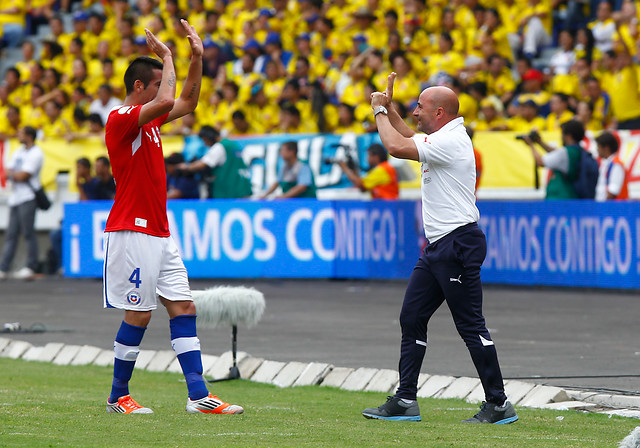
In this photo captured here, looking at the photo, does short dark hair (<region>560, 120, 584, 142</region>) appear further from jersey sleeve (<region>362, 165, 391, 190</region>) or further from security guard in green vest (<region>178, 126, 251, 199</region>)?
security guard in green vest (<region>178, 126, 251, 199</region>)

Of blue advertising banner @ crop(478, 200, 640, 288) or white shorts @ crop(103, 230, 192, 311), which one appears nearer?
white shorts @ crop(103, 230, 192, 311)

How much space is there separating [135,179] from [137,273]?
57cm

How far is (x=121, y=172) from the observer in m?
7.75

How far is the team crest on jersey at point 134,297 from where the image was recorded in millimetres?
7738

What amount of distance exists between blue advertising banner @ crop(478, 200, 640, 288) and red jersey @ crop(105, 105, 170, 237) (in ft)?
31.6

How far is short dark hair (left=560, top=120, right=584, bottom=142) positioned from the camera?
1644 cm

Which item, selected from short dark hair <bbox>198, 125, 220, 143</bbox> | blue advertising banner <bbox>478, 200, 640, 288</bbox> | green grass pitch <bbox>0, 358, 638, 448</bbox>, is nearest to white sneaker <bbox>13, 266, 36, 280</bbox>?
short dark hair <bbox>198, 125, 220, 143</bbox>

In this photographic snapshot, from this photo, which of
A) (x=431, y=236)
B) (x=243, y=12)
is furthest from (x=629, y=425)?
(x=243, y=12)

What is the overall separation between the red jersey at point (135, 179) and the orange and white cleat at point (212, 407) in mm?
1047

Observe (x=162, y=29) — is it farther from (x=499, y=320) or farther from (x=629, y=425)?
(x=629, y=425)

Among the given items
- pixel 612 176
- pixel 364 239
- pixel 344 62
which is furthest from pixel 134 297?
pixel 344 62

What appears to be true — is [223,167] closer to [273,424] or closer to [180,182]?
[180,182]

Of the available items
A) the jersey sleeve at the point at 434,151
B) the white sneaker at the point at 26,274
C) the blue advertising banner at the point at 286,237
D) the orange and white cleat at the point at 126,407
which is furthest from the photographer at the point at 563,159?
the orange and white cleat at the point at 126,407

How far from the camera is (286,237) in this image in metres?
19.8
